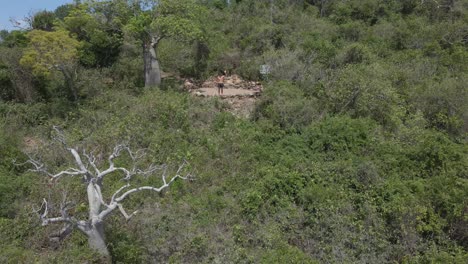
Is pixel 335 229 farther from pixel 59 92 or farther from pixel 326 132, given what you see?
pixel 59 92

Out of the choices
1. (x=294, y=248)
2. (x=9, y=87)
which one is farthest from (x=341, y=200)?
(x=9, y=87)

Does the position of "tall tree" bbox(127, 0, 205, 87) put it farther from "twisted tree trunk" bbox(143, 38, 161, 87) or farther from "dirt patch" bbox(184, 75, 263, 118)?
"dirt patch" bbox(184, 75, 263, 118)

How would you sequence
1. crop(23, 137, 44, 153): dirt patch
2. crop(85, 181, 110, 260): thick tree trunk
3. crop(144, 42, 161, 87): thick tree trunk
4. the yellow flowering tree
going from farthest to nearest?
crop(144, 42, 161, 87): thick tree trunk
the yellow flowering tree
crop(23, 137, 44, 153): dirt patch
crop(85, 181, 110, 260): thick tree trunk

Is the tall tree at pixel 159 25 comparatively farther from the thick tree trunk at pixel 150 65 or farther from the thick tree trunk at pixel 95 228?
the thick tree trunk at pixel 95 228

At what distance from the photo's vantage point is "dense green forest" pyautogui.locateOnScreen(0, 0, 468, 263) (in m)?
8.44

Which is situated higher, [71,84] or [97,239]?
[71,84]

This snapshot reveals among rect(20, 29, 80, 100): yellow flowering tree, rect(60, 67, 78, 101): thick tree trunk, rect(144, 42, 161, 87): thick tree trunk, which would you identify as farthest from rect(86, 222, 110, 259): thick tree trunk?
rect(144, 42, 161, 87): thick tree trunk

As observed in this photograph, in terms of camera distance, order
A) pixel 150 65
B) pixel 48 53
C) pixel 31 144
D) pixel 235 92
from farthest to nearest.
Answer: pixel 235 92
pixel 150 65
pixel 48 53
pixel 31 144

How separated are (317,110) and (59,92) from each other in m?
10.9

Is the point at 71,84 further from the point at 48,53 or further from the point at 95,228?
the point at 95,228

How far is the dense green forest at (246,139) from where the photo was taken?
27.7 ft

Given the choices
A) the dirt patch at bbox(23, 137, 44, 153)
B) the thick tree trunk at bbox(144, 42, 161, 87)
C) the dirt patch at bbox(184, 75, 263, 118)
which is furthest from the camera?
the thick tree trunk at bbox(144, 42, 161, 87)

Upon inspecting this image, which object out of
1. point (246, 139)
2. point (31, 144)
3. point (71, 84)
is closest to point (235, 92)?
point (246, 139)

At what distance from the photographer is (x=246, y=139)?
1244cm
